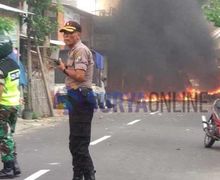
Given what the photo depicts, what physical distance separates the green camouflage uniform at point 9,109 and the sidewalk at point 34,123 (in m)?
7.17

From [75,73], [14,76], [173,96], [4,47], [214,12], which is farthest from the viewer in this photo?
[173,96]

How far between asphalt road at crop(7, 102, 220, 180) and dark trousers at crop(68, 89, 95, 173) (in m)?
1.20

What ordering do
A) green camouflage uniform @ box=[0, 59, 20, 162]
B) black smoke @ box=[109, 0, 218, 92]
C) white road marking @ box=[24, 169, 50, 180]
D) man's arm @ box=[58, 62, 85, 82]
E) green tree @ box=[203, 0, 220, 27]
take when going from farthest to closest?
black smoke @ box=[109, 0, 218, 92]
green tree @ box=[203, 0, 220, 27]
white road marking @ box=[24, 169, 50, 180]
green camouflage uniform @ box=[0, 59, 20, 162]
man's arm @ box=[58, 62, 85, 82]

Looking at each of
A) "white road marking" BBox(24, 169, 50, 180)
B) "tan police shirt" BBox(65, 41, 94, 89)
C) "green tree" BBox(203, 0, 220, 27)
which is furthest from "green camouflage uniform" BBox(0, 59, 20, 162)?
"green tree" BBox(203, 0, 220, 27)

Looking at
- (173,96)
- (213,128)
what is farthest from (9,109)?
(173,96)

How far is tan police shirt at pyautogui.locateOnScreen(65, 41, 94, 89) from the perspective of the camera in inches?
265

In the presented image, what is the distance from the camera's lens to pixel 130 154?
410 inches

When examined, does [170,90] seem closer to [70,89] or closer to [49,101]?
[49,101]

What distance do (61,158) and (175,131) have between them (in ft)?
19.5

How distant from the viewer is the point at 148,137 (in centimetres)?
1355

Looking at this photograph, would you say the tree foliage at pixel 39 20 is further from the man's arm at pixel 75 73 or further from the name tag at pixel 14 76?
the man's arm at pixel 75 73

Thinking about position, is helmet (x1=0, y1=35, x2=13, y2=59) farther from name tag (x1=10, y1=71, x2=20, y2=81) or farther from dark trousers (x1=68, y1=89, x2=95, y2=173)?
dark trousers (x1=68, y1=89, x2=95, y2=173)

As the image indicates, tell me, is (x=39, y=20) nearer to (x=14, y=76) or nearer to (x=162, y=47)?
(x=14, y=76)

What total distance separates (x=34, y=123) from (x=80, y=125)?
1143 centimetres
